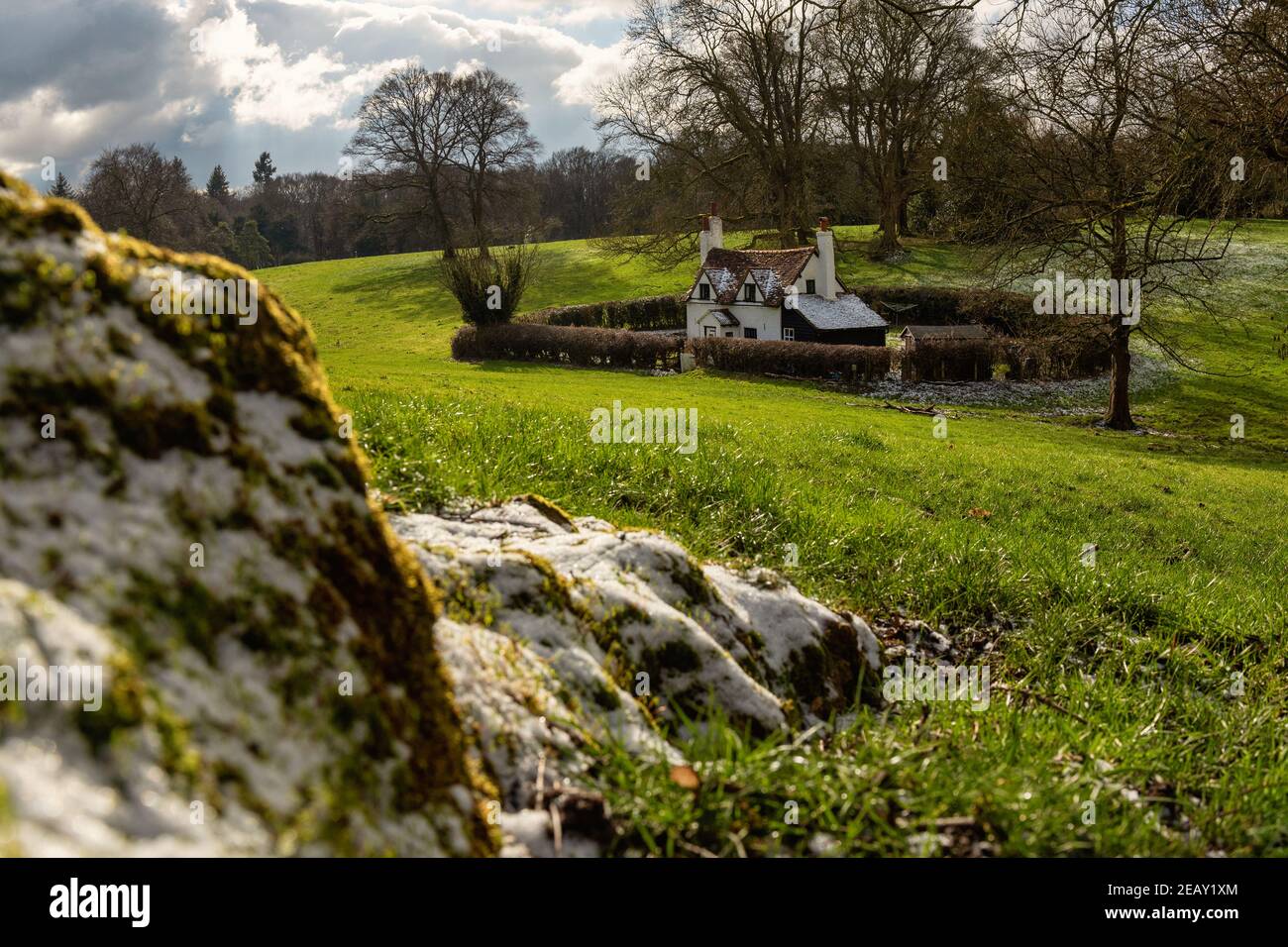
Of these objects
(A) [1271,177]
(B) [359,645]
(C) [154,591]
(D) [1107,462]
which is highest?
(A) [1271,177]

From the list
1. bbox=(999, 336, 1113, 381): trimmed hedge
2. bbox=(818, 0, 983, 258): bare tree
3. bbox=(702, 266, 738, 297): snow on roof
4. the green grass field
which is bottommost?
the green grass field

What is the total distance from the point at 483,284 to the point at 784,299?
1600 cm

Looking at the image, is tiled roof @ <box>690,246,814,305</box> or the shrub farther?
tiled roof @ <box>690,246,814,305</box>

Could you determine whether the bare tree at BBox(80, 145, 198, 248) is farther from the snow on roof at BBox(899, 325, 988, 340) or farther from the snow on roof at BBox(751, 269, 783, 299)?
the snow on roof at BBox(899, 325, 988, 340)

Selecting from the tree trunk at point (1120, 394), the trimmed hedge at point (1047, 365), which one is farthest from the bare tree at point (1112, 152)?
the trimmed hedge at point (1047, 365)

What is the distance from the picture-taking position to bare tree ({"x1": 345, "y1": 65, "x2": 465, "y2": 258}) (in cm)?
6644

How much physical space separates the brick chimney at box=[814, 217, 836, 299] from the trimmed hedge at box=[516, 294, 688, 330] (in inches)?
372

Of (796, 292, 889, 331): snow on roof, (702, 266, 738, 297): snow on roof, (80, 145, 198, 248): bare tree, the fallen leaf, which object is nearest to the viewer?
the fallen leaf

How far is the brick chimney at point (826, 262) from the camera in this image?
48125 millimetres

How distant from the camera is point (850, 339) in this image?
157 ft

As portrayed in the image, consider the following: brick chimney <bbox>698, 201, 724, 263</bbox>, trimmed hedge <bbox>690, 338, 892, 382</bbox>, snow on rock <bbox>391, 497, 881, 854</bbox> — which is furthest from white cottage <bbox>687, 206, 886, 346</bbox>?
snow on rock <bbox>391, 497, 881, 854</bbox>
